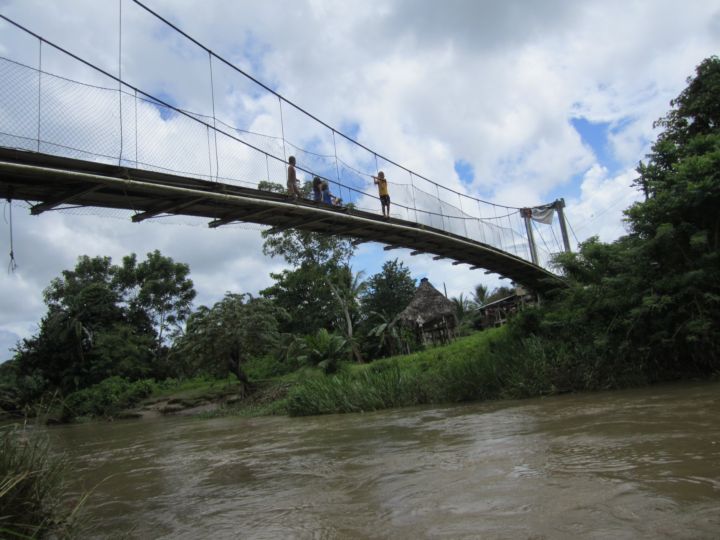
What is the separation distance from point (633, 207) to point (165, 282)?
2377 centimetres

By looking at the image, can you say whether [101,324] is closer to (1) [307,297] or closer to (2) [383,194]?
(1) [307,297]

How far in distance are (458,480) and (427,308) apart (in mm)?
17617

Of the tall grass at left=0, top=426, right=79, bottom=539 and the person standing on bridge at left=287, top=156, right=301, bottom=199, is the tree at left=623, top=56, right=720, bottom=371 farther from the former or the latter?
the tall grass at left=0, top=426, right=79, bottom=539

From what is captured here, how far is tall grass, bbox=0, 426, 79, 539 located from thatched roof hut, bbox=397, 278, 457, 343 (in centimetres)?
1826

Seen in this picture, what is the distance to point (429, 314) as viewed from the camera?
21453mm

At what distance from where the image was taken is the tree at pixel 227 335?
1823 centimetres

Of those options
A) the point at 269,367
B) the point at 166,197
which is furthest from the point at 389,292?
the point at 166,197

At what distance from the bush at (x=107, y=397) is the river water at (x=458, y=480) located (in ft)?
47.4

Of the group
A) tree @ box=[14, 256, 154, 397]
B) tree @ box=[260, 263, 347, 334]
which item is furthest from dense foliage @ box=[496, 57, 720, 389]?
tree @ box=[14, 256, 154, 397]

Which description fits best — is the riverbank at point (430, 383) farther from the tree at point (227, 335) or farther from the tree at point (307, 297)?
the tree at point (307, 297)

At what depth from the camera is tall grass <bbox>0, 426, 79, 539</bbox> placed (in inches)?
115

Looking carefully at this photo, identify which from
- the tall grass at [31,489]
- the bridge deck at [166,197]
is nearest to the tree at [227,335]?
the bridge deck at [166,197]

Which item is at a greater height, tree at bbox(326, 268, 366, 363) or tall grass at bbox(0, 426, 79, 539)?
tree at bbox(326, 268, 366, 363)

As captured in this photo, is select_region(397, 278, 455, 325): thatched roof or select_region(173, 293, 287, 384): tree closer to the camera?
select_region(173, 293, 287, 384): tree
